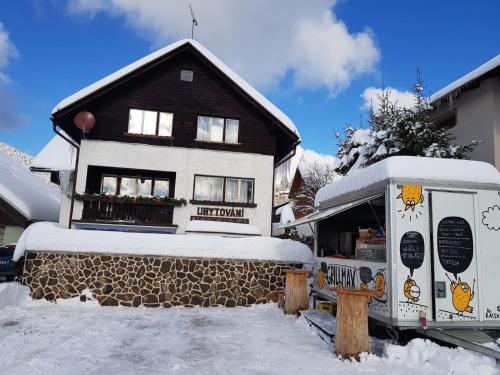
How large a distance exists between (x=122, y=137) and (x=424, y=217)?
14.2 meters

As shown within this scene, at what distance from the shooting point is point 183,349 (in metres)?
6.77

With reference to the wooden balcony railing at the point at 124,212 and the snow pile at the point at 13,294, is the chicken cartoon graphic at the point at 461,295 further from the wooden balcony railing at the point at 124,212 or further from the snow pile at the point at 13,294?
the wooden balcony railing at the point at 124,212

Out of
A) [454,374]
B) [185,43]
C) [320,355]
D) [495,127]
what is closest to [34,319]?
[320,355]

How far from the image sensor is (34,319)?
8922 millimetres

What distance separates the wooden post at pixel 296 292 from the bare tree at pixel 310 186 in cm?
2688

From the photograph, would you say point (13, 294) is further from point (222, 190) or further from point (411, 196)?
point (411, 196)

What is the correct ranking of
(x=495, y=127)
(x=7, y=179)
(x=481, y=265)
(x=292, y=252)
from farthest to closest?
1. (x=7, y=179)
2. (x=495, y=127)
3. (x=292, y=252)
4. (x=481, y=265)

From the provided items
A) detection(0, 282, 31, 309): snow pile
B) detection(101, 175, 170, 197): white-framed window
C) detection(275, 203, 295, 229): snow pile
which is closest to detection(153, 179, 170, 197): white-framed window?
detection(101, 175, 170, 197): white-framed window

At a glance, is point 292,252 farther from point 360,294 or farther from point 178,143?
point 178,143

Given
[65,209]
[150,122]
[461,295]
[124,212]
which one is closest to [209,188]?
[124,212]

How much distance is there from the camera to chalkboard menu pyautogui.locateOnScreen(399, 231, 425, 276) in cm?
652

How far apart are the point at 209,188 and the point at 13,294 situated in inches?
356

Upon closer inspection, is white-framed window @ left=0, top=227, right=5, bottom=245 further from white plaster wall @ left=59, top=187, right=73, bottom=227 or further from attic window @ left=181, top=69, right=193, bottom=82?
attic window @ left=181, top=69, right=193, bottom=82

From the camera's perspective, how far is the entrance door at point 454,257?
6.48 m
